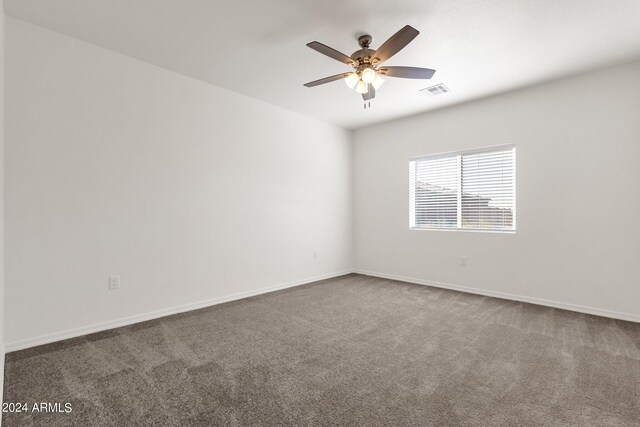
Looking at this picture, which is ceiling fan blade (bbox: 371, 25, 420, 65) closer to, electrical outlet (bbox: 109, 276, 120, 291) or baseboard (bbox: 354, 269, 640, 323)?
electrical outlet (bbox: 109, 276, 120, 291)

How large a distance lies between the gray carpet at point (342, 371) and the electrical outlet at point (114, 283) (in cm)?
42

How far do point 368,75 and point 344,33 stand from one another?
0.44 meters

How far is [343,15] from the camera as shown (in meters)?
2.40

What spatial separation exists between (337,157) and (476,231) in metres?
2.57

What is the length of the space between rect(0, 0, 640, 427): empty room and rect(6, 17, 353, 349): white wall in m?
0.02

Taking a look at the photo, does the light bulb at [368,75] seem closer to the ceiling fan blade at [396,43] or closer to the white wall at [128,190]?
the ceiling fan blade at [396,43]

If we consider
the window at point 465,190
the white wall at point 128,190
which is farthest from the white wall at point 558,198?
the white wall at point 128,190

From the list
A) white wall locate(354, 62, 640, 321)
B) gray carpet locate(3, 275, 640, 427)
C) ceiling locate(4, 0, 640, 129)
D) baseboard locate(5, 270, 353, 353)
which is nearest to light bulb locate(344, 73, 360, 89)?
ceiling locate(4, 0, 640, 129)

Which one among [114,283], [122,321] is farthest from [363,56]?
[122,321]

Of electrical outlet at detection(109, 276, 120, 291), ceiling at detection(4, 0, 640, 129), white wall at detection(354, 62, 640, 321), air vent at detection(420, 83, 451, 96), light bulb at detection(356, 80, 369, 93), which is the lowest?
electrical outlet at detection(109, 276, 120, 291)

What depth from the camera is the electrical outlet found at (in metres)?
2.90

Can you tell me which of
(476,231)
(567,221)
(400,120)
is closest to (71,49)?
(400,120)

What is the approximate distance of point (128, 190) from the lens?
3.04 metres

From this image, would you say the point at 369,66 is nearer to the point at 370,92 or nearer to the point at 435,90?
the point at 370,92
